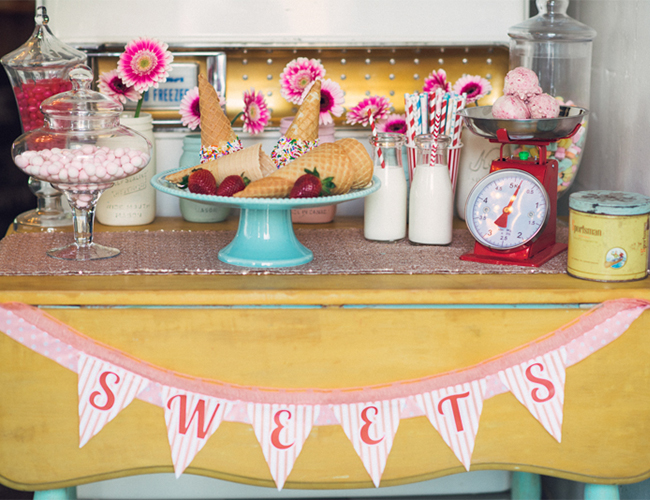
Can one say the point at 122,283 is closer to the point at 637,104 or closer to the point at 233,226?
the point at 233,226

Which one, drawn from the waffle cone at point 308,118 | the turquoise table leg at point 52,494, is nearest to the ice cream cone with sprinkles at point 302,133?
the waffle cone at point 308,118

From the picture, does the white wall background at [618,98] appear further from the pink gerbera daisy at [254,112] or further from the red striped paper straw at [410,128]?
the pink gerbera daisy at [254,112]

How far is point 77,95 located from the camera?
1292 mm

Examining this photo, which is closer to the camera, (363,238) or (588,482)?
(588,482)

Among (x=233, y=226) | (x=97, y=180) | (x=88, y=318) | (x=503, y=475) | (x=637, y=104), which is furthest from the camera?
(x=503, y=475)

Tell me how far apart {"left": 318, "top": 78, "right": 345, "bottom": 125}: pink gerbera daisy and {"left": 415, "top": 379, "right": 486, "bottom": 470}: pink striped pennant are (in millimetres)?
666

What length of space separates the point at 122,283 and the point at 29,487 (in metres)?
0.39

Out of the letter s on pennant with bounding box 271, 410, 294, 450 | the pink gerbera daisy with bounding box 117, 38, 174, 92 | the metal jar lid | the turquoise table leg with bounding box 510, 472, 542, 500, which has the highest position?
the pink gerbera daisy with bounding box 117, 38, 174, 92

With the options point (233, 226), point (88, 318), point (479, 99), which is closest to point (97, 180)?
point (88, 318)

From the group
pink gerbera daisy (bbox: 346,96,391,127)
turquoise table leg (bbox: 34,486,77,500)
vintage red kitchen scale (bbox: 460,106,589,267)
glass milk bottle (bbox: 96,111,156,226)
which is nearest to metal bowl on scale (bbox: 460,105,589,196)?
vintage red kitchen scale (bbox: 460,106,589,267)

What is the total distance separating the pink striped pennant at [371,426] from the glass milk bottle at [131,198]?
695 mm

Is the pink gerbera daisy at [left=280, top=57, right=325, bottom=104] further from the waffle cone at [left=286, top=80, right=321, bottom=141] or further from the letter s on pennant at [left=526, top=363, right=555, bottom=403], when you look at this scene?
the letter s on pennant at [left=526, top=363, right=555, bottom=403]

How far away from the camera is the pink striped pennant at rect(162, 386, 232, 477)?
116cm

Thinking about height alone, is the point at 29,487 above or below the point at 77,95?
below
